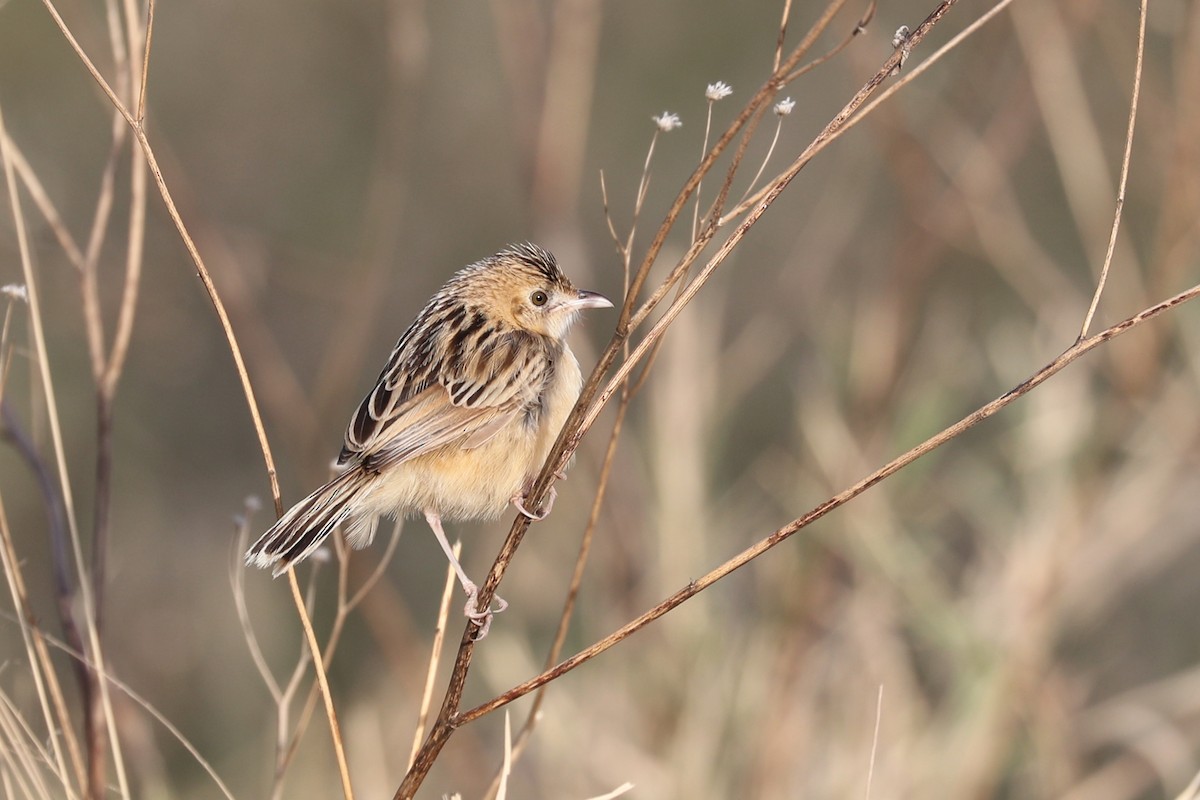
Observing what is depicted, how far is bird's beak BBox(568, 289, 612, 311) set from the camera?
4309 millimetres

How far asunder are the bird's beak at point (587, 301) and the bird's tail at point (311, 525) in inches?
43.9

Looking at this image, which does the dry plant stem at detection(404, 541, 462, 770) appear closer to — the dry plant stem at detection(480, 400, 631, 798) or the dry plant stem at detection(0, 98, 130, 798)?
the dry plant stem at detection(480, 400, 631, 798)

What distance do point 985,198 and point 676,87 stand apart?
6373 mm

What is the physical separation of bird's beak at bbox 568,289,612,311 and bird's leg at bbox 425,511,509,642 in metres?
0.98

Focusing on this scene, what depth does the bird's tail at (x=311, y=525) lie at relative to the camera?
306 cm

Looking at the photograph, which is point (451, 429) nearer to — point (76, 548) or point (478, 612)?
point (76, 548)

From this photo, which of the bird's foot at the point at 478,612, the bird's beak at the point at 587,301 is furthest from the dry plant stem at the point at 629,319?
the bird's beak at the point at 587,301

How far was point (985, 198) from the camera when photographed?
551 centimetres

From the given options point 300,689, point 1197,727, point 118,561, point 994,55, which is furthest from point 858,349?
point 118,561

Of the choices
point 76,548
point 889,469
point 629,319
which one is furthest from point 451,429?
point 889,469

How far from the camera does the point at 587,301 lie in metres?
4.36

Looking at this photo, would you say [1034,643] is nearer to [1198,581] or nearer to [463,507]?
[463,507]

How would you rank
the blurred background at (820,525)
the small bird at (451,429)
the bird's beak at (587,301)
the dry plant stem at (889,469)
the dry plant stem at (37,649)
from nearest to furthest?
the dry plant stem at (889,469)
the dry plant stem at (37,649)
the small bird at (451,429)
the bird's beak at (587,301)
the blurred background at (820,525)

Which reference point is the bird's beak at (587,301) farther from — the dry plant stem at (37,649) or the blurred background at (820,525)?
the dry plant stem at (37,649)
